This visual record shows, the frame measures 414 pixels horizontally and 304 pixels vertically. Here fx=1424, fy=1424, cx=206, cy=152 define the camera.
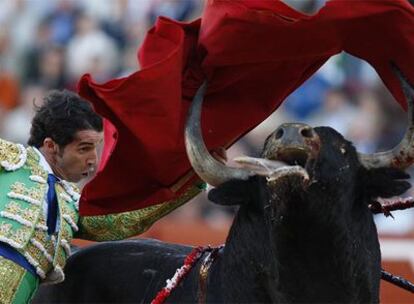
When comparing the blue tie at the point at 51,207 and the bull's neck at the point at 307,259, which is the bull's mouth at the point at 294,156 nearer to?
the bull's neck at the point at 307,259

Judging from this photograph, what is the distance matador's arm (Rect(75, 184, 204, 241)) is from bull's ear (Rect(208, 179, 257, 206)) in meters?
0.74

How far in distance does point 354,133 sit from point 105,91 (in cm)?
418

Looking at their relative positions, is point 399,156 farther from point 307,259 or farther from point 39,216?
point 39,216

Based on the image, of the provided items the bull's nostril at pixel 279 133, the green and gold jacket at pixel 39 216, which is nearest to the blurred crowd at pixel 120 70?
the green and gold jacket at pixel 39 216

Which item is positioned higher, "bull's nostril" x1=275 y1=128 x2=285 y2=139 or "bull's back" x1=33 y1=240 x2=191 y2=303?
"bull's nostril" x1=275 y1=128 x2=285 y2=139

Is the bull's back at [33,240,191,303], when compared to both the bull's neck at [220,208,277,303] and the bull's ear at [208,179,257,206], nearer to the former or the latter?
the bull's neck at [220,208,277,303]

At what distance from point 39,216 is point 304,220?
45.8 inches

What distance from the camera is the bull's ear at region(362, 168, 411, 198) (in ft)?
13.6

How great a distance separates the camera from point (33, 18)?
10930 mm

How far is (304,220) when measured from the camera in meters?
3.99

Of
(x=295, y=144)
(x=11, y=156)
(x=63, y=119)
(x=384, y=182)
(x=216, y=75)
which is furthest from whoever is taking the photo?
(x=63, y=119)

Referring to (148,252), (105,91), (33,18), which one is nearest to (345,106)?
(33,18)

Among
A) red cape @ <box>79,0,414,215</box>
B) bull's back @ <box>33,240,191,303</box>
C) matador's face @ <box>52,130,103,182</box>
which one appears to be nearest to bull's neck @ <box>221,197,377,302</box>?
red cape @ <box>79,0,414,215</box>

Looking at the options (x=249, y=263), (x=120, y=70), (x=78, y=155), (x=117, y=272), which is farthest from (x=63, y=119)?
(x=120, y=70)
